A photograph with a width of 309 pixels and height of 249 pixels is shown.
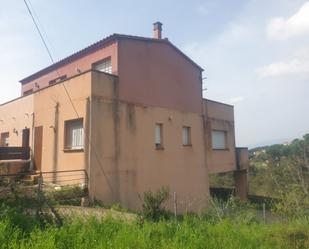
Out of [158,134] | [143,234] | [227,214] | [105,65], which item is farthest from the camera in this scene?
[158,134]

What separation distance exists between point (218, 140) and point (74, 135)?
11.5 m

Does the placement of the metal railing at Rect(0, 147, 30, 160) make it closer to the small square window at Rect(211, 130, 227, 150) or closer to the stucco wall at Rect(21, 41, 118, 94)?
the stucco wall at Rect(21, 41, 118, 94)

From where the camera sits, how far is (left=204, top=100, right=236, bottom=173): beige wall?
A: 71.4ft

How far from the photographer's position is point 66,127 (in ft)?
50.7

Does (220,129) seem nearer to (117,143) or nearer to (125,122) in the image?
(125,122)

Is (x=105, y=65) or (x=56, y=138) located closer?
(x=56, y=138)

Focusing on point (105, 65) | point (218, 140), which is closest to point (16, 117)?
point (105, 65)

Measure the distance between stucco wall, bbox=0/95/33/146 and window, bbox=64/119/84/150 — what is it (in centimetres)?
354

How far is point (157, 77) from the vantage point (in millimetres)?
18203

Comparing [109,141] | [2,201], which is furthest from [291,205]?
[2,201]

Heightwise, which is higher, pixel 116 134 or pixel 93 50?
pixel 93 50

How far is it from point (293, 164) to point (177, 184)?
7.76 metres

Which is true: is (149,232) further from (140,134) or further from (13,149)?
(13,149)

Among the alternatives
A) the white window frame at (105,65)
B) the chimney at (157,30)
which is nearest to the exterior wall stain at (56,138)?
the white window frame at (105,65)
